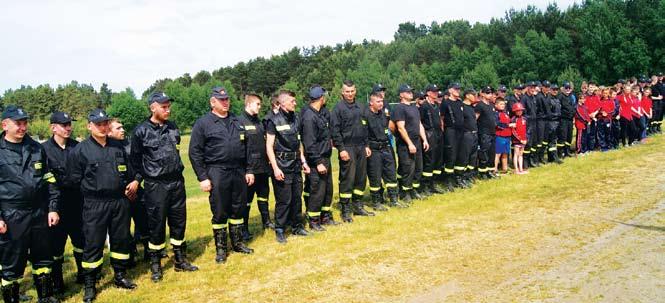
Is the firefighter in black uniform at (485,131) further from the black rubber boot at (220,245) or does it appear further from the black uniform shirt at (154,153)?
the black uniform shirt at (154,153)

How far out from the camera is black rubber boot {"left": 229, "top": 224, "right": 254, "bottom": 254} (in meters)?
7.48

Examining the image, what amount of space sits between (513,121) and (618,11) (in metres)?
50.4

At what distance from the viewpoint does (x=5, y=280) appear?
561cm

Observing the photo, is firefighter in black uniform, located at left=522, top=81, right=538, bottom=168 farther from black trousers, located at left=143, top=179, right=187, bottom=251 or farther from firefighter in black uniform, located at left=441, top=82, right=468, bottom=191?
black trousers, located at left=143, top=179, right=187, bottom=251

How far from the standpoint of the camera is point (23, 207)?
5625 mm

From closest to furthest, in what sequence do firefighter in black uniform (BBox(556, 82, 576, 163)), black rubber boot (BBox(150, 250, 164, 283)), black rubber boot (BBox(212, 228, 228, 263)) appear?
black rubber boot (BBox(150, 250, 164, 283)) < black rubber boot (BBox(212, 228, 228, 263)) < firefighter in black uniform (BBox(556, 82, 576, 163))

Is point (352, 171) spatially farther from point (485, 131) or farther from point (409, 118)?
point (485, 131)

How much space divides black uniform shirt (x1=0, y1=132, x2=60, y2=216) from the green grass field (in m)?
1.43

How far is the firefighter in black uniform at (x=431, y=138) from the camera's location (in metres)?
10.4

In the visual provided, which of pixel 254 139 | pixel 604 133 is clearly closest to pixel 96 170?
pixel 254 139

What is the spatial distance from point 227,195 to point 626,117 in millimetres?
13383

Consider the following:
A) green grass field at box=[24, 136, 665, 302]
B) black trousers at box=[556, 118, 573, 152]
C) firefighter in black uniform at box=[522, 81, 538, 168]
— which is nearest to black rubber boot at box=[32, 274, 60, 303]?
green grass field at box=[24, 136, 665, 302]

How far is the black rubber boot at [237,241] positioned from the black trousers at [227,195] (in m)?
0.13

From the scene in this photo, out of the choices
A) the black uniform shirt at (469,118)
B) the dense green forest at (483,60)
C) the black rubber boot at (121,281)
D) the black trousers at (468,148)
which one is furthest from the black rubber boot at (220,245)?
the dense green forest at (483,60)
